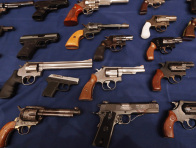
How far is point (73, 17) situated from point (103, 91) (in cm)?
153

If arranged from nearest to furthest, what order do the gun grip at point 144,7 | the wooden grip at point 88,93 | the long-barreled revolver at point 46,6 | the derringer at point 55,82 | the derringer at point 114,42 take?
1. the wooden grip at point 88,93
2. the derringer at point 55,82
3. the derringer at point 114,42
4. the gun grip at point 144,7
5. the long-barreled revolver at point 46,6

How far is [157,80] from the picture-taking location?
5.74 feet

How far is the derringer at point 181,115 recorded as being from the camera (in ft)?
4.98

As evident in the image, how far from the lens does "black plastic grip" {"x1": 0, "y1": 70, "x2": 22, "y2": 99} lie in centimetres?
185

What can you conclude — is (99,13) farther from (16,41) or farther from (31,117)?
(31,117)

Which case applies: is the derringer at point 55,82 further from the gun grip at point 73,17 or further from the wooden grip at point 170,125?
the wooden grip at point 170,125

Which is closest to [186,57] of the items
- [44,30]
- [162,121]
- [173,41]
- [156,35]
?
[173,41]

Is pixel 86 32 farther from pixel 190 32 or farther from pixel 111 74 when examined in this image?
pixel 190 32

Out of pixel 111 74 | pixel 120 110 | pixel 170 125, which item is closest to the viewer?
pixel 170 125

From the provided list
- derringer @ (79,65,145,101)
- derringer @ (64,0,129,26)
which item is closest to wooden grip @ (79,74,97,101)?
derringer @ (79,65,145,101)

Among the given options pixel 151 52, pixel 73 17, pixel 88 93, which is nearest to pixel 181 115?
pixel 151 52

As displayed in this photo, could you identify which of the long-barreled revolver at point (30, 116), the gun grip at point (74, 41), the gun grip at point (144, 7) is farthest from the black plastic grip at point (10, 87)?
the gun grip at point (144, 7)

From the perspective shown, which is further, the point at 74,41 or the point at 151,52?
the point at 74,41

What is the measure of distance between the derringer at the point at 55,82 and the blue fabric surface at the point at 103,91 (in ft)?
0.38
